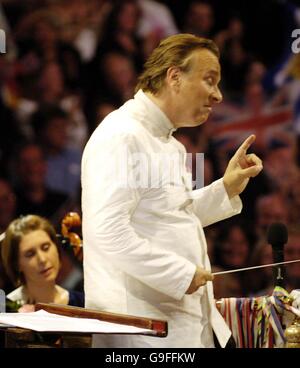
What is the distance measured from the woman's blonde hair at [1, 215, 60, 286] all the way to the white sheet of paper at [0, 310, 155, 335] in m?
1.15

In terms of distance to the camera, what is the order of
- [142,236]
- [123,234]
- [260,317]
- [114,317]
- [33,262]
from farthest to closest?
[33,262] → [260,317] → [142,236] → [123,234] → [114,317]

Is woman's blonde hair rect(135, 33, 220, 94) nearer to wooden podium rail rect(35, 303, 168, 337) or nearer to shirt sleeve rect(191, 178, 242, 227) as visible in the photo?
shirt sleeve rect(191, 178, 242, 227)

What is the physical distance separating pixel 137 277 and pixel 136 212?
0.18 meters

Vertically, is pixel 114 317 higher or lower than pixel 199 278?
lower

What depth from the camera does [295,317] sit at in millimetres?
2357

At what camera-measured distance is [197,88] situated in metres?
2.46

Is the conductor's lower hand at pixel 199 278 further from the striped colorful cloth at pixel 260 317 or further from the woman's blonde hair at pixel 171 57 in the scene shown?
the woman's blonde hair at pixel 171 57

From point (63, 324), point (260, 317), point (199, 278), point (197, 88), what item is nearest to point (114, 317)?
point (63, 324)

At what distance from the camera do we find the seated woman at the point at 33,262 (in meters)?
3.19

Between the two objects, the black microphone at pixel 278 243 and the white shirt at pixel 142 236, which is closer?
the white shirt at pixel 142 236

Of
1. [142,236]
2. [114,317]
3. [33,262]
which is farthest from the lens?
[33,262]

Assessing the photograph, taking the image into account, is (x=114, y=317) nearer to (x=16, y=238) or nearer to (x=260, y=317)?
(x=260, y=317)

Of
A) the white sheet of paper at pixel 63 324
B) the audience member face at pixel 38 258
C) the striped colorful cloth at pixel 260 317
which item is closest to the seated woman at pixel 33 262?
the audience member face at pixel 38 258

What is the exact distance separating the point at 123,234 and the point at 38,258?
1.05 m
